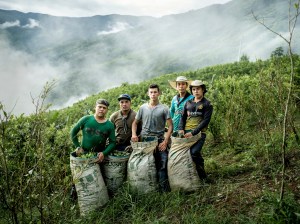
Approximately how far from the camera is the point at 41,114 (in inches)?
90.3

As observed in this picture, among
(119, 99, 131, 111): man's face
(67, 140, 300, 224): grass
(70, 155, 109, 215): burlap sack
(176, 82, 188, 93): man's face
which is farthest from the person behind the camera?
(176, 82, 188, 93): man's face

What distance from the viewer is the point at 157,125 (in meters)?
3.85

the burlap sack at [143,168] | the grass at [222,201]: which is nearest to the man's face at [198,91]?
the burlap sack at [143,168]

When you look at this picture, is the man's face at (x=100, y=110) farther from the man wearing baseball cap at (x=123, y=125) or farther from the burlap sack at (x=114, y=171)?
the burlap sack at (x=114, y=171)

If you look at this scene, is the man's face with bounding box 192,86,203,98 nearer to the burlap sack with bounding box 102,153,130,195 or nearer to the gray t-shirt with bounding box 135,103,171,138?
the gray t-shirt with bounding box 135,103,171,138

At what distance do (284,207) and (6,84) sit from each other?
20470 centimetres

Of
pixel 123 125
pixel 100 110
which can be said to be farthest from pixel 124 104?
pixel 100 110

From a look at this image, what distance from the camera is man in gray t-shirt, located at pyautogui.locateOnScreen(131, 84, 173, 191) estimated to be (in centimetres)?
369


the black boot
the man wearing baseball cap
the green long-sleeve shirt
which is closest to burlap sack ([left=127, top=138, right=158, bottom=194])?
the green long-sleeve shirt

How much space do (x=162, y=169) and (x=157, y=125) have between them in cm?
61

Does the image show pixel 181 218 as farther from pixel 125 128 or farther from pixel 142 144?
pixel 125 128

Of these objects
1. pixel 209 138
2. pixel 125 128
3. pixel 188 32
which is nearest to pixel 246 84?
Answer: pixel 209 138

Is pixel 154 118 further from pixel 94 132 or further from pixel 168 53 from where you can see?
pixel 168 53

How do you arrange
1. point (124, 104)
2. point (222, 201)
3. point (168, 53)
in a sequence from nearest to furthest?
point (222, 201), point (124, 104), point (168, 53)
